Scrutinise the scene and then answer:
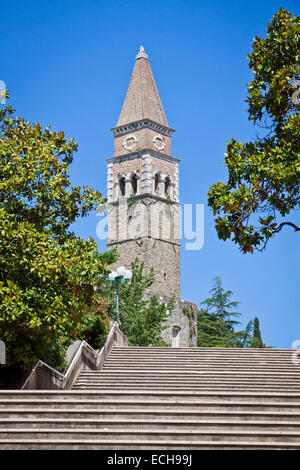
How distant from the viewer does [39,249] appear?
12.4 m

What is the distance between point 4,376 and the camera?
601 inches

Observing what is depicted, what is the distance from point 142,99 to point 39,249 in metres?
42.7

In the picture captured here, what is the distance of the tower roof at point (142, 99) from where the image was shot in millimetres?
53781

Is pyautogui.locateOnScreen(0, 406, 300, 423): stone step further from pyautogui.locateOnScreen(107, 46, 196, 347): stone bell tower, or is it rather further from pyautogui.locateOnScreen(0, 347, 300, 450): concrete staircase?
pyautogui.locateOnScreen(107, 46, 196, 347): stone bell tower

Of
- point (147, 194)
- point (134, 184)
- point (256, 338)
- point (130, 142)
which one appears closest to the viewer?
point (147, 194)

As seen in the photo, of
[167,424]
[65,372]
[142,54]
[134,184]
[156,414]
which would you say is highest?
[142,54]

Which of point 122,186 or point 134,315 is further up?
point 122,186

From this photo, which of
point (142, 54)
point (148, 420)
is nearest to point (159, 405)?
point (148, 420)

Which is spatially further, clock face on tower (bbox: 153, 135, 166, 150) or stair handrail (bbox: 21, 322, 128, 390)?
clock face on tower (bbox: 153, 135, 166, 150)

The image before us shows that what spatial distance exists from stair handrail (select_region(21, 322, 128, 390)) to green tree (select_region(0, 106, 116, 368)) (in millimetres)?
332

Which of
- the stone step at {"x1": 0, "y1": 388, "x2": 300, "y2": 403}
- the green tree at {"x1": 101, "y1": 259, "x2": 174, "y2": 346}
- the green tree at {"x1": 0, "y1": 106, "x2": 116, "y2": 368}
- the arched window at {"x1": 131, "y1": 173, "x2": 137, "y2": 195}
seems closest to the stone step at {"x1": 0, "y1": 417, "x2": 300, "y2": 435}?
the stone step at {"x1": 0, "y1": 388, "x2": 300, "y2": 403}

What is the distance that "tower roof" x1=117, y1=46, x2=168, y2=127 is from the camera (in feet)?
176

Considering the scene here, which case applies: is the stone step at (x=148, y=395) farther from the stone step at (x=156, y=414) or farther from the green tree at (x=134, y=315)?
the green tree at (x=134, y=315)

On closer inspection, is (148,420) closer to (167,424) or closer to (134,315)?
(167,424)
